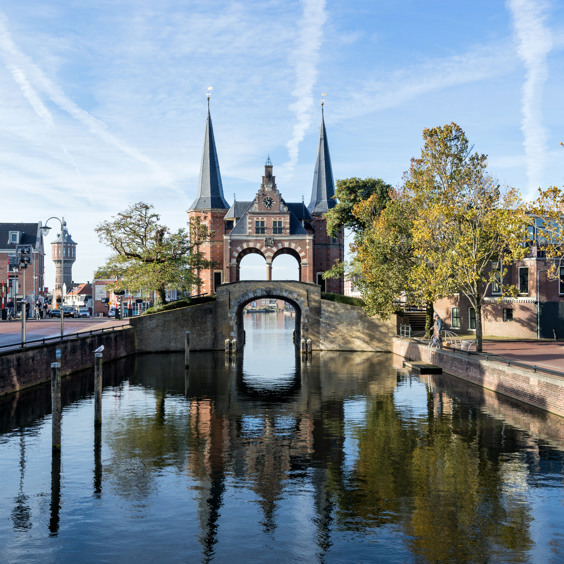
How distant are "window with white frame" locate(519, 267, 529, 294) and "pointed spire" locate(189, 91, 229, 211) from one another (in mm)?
40192

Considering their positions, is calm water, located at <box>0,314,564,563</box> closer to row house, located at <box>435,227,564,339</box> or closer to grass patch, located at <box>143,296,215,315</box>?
row house, located at <box>435,227,564,339</box>

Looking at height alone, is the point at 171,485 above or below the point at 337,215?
below

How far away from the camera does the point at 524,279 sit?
53906 millimetres

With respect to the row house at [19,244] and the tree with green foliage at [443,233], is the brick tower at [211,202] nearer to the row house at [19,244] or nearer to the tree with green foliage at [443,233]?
the tree with green foliage at [443,233]

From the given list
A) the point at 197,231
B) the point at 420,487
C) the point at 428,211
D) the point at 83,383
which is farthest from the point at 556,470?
the point at 197,231

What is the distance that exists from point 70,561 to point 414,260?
40.6 meters

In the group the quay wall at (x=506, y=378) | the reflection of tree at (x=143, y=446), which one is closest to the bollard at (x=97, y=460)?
the reflection of tree at (x=143, y=446)

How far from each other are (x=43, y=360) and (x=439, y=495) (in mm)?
26531

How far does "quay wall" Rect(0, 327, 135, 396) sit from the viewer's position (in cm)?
3023

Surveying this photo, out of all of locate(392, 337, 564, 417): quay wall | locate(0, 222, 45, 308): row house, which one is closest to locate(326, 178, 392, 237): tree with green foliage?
locate(392, 337, 564, 417): quay wall

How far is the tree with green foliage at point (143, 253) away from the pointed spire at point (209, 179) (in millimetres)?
19115

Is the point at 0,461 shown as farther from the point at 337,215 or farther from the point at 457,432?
the point at 337,215

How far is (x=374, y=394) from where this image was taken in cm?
3269

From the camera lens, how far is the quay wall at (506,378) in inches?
992
